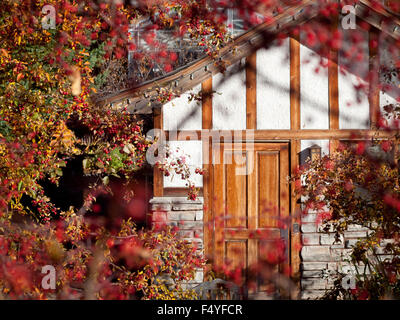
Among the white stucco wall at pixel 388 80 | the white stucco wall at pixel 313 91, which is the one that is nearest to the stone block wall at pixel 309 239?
the white stucco wall at pixel 313 91

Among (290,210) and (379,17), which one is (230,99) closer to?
(290,210)

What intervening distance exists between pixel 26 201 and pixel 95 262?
4.10m

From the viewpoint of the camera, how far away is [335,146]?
6.64 metres

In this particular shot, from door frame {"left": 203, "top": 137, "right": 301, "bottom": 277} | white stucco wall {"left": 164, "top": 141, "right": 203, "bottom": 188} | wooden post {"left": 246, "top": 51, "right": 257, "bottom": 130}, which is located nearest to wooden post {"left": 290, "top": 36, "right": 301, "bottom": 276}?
door frame {"left": 203, "top": 137, "right": 301, "bottom": 277}

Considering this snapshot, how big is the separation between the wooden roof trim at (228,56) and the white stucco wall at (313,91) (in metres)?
0.48

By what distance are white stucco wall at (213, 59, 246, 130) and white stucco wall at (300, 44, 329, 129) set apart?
35.3 inches

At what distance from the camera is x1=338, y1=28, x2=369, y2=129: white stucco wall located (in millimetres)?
6609

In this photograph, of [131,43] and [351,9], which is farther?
[131,43]

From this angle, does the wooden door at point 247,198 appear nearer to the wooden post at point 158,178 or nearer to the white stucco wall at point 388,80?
the wooden post at point 158,178

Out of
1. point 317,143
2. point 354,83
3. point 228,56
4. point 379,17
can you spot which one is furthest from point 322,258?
point 379,17

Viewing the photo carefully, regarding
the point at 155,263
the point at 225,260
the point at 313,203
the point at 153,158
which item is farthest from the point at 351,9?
the point at 155,263

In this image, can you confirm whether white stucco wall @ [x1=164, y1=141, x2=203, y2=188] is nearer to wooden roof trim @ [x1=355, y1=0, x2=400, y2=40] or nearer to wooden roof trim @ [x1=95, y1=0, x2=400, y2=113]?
wooden roof trim @ [x1=95, y1=0, x2=400, y2=113]

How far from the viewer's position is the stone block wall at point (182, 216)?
21.0 ft
